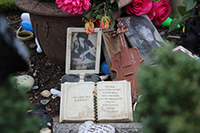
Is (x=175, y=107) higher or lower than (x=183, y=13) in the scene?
lower

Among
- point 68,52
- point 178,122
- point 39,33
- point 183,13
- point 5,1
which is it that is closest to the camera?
point 178,122

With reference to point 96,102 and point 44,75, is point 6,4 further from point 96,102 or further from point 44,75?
point 96,102

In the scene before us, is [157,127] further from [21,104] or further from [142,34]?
[142,34]

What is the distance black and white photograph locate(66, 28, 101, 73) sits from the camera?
6.70 feet

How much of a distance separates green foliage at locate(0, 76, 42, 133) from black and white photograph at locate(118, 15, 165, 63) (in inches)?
62.1

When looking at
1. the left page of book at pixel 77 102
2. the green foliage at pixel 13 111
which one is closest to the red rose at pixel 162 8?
the left page of book at pixel 77 102

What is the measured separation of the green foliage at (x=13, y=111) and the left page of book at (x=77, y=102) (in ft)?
3.45

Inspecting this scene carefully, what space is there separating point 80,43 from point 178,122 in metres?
1.68

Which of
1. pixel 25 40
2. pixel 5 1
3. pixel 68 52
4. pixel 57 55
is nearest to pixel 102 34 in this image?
pixel 68 52

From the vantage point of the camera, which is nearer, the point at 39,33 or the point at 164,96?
the point at 164,96

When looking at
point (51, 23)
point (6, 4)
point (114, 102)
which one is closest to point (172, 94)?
point (114, 102)

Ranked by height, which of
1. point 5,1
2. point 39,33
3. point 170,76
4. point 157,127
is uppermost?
point 5,1

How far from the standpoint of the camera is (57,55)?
7.50ft

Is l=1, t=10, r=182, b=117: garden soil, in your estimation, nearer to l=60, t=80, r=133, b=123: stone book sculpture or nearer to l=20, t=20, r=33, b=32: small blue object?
l=20, t=20, r=33, b=32: small blue object
